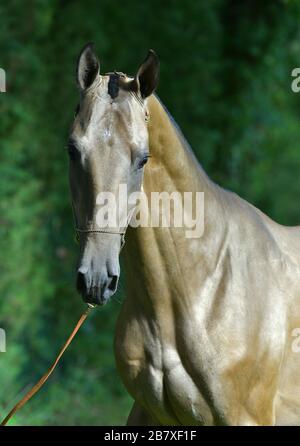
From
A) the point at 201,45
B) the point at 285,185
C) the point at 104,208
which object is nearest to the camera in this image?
the point at 104,208

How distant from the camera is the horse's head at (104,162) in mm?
3416

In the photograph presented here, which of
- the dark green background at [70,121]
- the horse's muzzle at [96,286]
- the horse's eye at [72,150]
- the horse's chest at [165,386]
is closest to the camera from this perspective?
the horse's muzzle at [96,286]

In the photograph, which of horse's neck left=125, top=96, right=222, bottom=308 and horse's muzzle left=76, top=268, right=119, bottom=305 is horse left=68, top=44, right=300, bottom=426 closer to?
horse's neck left=125, top=96, right=222, bottom=308

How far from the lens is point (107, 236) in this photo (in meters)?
3.46

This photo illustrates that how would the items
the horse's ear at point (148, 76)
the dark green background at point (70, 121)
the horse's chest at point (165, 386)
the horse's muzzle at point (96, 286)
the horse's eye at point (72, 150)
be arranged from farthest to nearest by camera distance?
the dark green background at point (70, 121)
the horse's chest at point (165, 386)
the horse's ear at point (148, 76)
the horse's eye at point (72, 150)
the horse's muzzle at point (96, 286)

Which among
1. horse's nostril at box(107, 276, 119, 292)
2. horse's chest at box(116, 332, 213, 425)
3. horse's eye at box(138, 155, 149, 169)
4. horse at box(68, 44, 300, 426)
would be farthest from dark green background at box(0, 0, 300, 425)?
horse's eye at box(138, 155, 149, 169)

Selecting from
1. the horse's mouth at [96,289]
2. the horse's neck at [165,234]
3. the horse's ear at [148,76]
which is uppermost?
the horse's ear at [148,76]

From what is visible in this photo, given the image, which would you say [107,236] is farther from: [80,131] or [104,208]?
[80,131]

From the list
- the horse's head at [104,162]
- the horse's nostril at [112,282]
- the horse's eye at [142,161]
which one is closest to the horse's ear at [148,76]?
the horse's head at [104,162]

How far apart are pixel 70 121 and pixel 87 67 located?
5042 millimetres

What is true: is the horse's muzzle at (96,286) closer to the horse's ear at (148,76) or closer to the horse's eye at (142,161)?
the horse's eye at (142,161)

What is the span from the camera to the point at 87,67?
3.68 metres
